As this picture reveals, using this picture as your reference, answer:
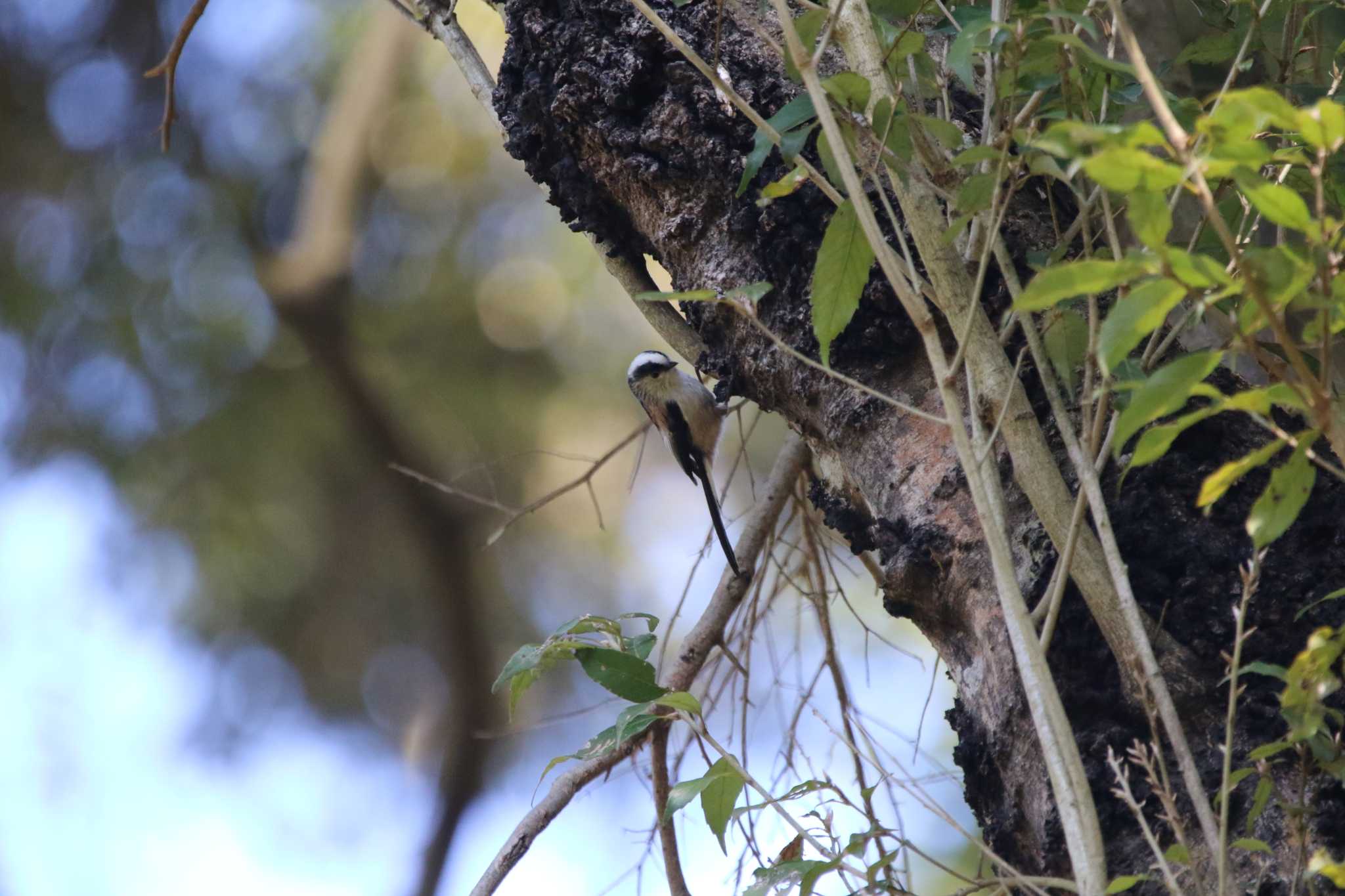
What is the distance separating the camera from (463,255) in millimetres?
4168

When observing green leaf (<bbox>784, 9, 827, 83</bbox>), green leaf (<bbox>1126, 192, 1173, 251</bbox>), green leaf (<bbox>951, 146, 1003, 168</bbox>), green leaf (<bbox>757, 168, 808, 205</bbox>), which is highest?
green leaf (<bbox>784, 9, 827, 83</bbox>)

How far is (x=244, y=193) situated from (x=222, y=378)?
0.68 metres

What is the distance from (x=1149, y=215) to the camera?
77cm

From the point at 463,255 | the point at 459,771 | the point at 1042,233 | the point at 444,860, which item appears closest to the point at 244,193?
the point at 463,255

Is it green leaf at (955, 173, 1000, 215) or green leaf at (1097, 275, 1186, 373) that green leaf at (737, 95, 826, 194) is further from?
green leaf at (1097, 275, 1186, 373)

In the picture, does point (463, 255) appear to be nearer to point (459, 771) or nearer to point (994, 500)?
point (459, 771)

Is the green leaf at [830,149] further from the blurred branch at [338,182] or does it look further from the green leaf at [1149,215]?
the blurred branch at [338,182]

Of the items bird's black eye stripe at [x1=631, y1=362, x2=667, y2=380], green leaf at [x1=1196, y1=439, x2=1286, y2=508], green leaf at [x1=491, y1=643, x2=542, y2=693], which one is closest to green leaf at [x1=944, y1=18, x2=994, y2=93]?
green leaf at [x1=1196, y1=439, x2=1286, y2=508]

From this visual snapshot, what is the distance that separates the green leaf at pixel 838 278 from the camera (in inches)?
43.6

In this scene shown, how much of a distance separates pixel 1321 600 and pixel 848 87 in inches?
23.2

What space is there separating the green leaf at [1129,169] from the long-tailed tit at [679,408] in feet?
9.52

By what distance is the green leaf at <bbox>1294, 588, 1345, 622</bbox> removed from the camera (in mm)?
937

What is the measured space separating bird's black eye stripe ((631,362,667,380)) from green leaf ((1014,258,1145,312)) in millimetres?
2978

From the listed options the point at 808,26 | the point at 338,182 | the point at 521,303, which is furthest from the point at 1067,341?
the point at 338,182
